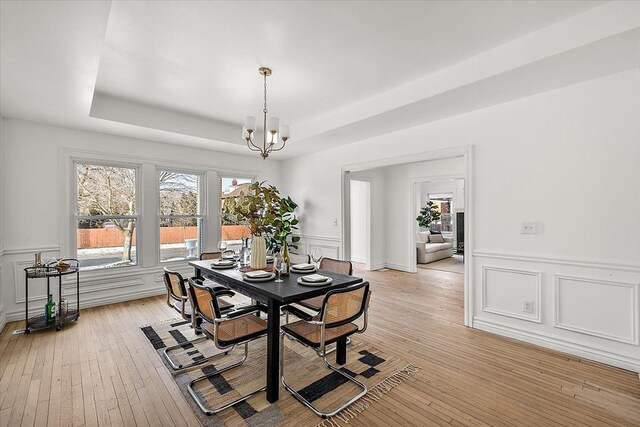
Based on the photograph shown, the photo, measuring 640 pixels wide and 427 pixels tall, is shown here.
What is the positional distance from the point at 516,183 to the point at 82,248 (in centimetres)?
570

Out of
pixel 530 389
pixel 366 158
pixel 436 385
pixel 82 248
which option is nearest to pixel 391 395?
pixel 436 385

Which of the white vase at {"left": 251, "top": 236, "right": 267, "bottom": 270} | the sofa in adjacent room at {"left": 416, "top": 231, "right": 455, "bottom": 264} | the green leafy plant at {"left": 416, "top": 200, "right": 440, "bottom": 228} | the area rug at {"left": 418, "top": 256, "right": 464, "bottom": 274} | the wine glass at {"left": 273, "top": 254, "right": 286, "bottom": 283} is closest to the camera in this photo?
the wine glass at {"left": 273, "top": 254, "right": 286, "bottom": 283}

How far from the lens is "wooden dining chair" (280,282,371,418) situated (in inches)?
78.8

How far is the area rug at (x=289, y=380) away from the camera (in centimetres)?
195

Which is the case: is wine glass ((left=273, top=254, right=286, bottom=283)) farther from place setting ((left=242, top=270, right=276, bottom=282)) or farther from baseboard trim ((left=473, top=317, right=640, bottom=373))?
baseboard trim ((left=473, top=317, right=640, bottom=373))

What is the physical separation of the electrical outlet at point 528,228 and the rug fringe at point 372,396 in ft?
5.99

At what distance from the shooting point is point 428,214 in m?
9.91

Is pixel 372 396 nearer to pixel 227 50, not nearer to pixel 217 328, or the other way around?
pixel 217 328

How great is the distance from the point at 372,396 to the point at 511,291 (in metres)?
2.03

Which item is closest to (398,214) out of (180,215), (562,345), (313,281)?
(562,345)

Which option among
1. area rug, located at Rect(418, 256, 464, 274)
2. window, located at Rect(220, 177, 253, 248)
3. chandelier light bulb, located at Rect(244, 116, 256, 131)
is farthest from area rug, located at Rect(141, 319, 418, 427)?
area rug, located at Rect(418, 256, 464, 274)

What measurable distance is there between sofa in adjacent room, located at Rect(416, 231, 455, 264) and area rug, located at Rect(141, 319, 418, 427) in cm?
498

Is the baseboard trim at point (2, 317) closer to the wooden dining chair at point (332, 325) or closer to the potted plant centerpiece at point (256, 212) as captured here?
the potted plant centerpiece at point (256, 212)

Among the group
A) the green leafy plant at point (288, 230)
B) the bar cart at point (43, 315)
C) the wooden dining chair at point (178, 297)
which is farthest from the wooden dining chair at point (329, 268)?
Answer: the bar cart at point (43, 315)
